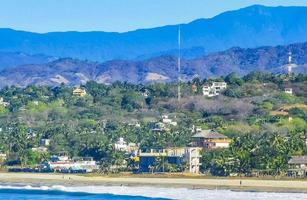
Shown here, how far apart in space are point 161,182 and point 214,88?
3877 cm

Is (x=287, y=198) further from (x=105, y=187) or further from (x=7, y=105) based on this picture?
(x=7, y=105)

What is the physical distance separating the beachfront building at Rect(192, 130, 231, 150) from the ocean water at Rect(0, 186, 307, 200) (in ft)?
41.4

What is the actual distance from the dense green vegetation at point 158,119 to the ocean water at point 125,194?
6413mm

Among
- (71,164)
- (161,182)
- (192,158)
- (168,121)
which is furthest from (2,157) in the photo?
(168,121)

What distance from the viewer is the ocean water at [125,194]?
4241 centimetres

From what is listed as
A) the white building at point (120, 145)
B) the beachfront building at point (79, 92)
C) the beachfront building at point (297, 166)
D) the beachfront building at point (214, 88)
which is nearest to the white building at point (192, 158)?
the beachfront building at point (297, 166)

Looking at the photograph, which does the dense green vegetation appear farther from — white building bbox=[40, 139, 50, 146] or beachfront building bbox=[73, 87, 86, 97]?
beachfront building bbox=[73, 87, 86, 97]

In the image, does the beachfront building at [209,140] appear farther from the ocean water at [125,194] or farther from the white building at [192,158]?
the ocean water at [125,194]

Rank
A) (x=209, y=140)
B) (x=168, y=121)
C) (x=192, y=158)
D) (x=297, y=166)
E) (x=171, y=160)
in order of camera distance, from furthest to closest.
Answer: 1. (x=168, y=121)
2. (x=209, y=140)
3. (x=171, y=160)
4. (x=192, y=158)
5. (x=297, y=166)

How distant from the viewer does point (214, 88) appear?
87625 mm

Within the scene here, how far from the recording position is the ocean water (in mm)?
42406

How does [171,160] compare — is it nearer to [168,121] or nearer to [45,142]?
[45,142]

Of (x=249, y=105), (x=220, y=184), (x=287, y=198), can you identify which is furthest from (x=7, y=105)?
(x=287, y=198)

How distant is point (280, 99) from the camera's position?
79.6 meters
